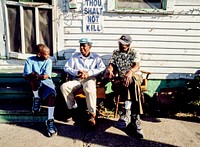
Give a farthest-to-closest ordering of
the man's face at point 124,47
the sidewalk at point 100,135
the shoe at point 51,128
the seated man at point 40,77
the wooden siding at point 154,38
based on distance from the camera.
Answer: the wooden siding at point 154,38
the man's face at point 124,47
the seated man at point 40,77
the shoe at point 51,128
the sidewalk at point 100,135

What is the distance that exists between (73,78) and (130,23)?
5.18ft

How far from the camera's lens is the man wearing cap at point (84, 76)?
4.39 metres

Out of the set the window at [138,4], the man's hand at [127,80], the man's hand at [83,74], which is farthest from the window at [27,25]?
the man's hand at [127,80]

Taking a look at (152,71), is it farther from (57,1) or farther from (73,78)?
(57,1)

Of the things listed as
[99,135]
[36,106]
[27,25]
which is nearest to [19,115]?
[36,106]

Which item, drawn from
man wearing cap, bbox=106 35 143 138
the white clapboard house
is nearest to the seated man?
the white clapboard house

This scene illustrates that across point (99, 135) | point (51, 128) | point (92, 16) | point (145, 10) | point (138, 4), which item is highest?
point (138, 4)

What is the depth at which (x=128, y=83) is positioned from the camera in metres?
4.26

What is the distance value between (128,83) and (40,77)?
1488 mm

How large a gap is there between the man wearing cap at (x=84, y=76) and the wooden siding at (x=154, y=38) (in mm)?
543

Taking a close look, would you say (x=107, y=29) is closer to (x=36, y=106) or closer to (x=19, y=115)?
(x=36, y=106)

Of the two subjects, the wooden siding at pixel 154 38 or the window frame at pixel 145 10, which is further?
the wooden siding at pixel 154 38

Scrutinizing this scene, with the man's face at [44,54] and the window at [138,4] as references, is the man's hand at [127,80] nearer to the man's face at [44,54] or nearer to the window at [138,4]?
the man's face at [44,54]

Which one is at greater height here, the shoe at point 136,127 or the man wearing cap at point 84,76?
the man wearing cap at point 84,76
